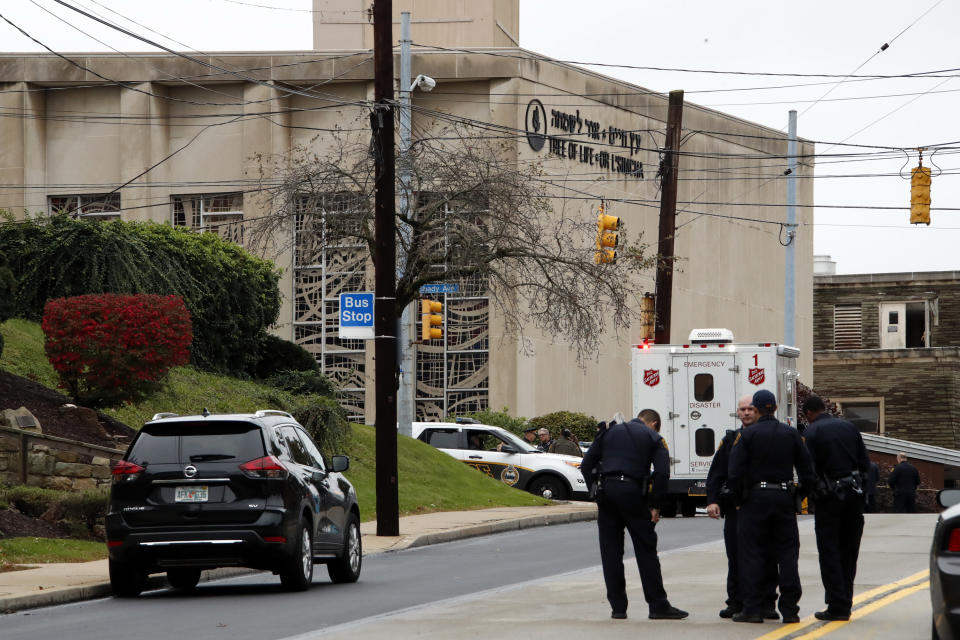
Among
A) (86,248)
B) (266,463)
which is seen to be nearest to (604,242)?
(86,248)

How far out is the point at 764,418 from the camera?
12.1 metres

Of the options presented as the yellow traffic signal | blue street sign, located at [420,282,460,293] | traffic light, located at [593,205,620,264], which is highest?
the yellow traffic signal

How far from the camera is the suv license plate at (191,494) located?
14.5m

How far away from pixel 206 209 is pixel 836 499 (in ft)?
118

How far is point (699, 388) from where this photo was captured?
85.8 feet

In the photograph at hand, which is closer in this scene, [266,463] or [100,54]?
[266,463]

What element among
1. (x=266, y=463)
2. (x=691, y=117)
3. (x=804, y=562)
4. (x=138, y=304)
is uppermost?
(x=691, y=117)

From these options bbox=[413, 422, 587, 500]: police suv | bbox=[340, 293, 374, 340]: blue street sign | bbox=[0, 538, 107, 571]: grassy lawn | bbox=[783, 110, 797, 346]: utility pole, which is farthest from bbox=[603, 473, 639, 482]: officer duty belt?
bbox=[783, 110, 797, 346]: utility pole

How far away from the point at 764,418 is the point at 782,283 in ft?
155

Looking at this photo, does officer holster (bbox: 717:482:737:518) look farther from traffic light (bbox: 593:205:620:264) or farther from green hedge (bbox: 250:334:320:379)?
green hedge (bbox: 250:334:320:379)

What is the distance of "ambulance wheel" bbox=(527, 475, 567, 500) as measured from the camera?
1224 inches

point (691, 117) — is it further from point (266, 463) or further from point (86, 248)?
point (266, 463)

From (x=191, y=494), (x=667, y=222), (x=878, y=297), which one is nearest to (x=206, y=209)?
(x=667, y=222)

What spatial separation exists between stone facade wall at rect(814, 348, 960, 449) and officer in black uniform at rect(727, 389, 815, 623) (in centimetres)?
5042
